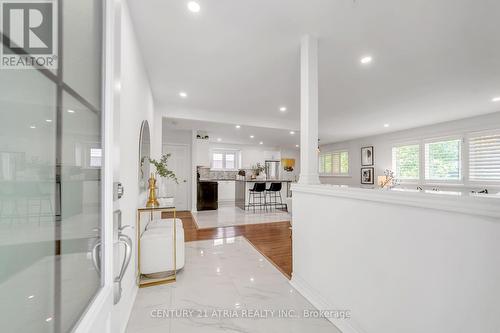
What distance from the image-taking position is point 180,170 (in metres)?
6.47

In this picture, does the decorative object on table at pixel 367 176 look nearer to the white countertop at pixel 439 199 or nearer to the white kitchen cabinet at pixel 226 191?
the white kitchen cabinet at pixel 226 191

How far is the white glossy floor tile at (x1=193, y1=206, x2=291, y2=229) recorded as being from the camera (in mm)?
4762

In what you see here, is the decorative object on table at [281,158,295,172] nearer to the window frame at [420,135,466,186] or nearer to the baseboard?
the window frame at [420,135,466,186]

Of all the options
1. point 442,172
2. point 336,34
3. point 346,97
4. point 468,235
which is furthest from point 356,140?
point 468,235

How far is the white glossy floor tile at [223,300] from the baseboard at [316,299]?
5cm

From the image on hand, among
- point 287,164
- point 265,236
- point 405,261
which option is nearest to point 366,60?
point 405,261

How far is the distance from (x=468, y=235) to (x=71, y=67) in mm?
1725

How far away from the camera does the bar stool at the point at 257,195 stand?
6.18 metres

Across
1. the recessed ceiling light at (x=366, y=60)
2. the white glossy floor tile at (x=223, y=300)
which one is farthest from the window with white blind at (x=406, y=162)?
the white glossy floor tile at (x=223, y=300)

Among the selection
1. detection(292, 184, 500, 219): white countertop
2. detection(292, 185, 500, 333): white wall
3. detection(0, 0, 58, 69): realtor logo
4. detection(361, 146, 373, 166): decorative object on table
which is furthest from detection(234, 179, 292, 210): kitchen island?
detection(0, 0, 58, 69): realtor logo

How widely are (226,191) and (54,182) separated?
25.8 feet

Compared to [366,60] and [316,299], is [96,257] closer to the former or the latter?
[316,299]

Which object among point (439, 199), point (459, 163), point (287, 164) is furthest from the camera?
point (287, 164)

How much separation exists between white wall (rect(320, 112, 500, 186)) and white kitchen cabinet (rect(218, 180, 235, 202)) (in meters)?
4.37
